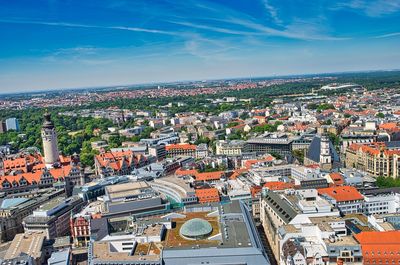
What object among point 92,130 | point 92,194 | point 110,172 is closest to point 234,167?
point 110,172

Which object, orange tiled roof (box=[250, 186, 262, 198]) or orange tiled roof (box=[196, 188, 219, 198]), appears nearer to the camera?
orange tiled roof (box=[196, 188, 219, 198])

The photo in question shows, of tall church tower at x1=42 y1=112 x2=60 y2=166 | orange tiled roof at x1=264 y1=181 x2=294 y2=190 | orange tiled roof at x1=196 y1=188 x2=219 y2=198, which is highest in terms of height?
tall church tower at x1=42 y1=112 x2=60 y2=166

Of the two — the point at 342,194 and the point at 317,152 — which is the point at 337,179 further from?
the point at 317,152

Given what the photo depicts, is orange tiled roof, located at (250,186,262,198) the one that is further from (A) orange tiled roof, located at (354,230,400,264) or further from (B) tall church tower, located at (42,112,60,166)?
(B) tall church tower, located at (42,112,60,166)

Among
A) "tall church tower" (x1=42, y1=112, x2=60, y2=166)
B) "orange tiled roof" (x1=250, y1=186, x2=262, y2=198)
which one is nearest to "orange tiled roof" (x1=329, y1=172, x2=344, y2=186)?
"orange tiled roof" (x1=250, y1=186, x2=262, y2=198)

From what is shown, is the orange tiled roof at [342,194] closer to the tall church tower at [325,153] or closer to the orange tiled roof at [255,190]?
the orange tiled roof at [255,190]

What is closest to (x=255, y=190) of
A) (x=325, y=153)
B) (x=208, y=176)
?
(x=208, y=176)

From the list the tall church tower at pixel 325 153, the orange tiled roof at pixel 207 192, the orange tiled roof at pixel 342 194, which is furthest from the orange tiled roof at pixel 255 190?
the tall church tower at pixel 325 153

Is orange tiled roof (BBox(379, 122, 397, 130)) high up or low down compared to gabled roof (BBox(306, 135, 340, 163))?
up
